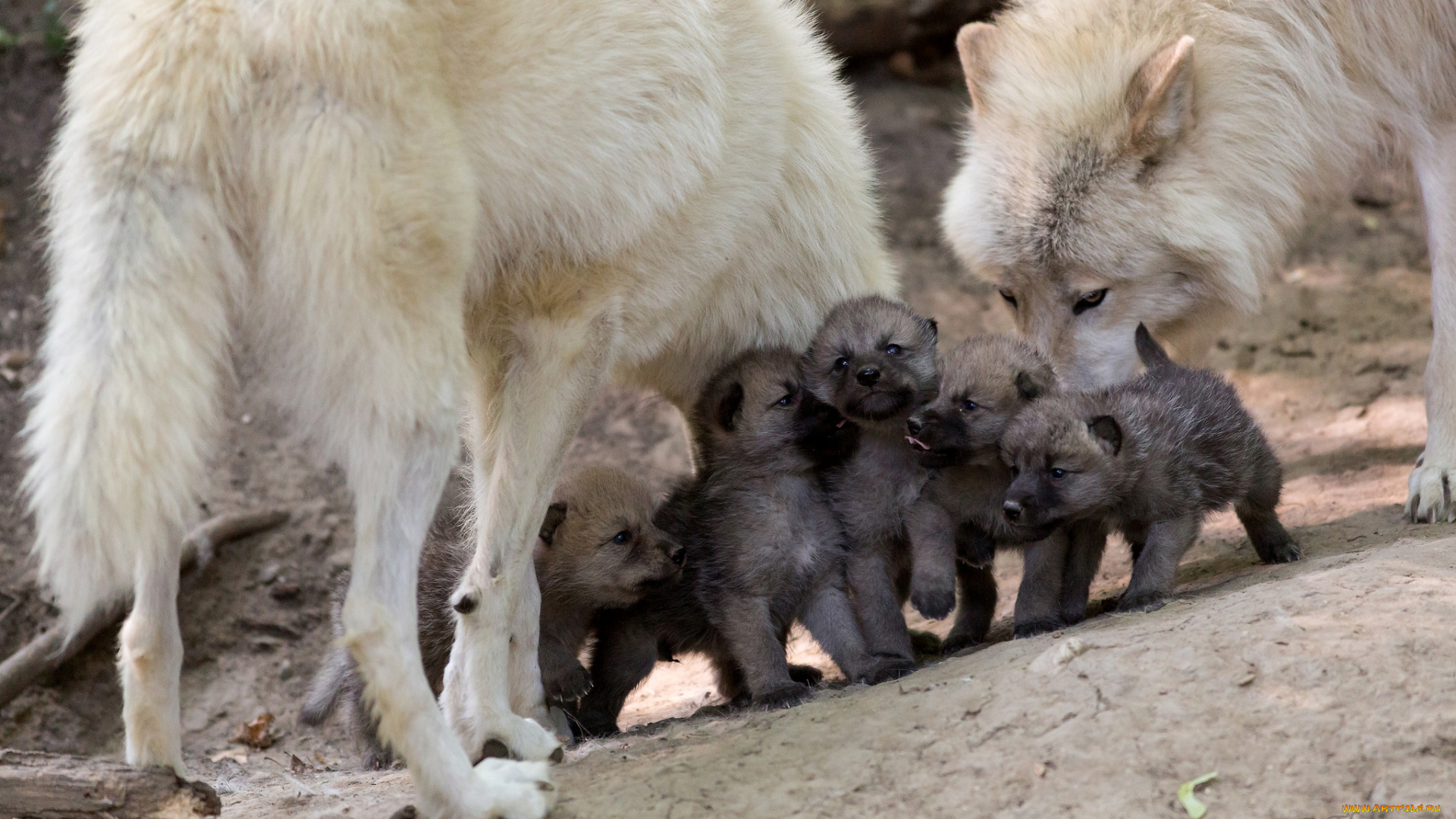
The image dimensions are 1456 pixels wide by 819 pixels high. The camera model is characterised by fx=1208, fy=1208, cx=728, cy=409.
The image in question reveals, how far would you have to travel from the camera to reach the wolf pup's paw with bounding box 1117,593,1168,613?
12.5ft

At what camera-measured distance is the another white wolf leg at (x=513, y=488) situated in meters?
3.50

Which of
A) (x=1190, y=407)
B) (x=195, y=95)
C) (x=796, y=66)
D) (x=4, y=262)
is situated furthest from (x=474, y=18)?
(x=4, y=262)

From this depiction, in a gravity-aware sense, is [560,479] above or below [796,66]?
below

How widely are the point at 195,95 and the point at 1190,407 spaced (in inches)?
126

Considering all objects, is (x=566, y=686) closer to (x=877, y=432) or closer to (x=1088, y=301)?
(x=877, y=432)

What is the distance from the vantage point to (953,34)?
9.74 metres

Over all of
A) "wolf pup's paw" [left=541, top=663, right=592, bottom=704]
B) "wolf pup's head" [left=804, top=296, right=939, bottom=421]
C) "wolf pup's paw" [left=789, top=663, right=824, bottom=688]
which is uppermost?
"wolf pup's head" [left=804, top=296, right=939, bottom=421]

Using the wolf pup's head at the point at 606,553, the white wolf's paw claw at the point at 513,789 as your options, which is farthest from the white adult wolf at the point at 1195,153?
the white wolf's paw claw at the point at 513,789

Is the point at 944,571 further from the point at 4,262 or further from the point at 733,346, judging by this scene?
the point at 4,262

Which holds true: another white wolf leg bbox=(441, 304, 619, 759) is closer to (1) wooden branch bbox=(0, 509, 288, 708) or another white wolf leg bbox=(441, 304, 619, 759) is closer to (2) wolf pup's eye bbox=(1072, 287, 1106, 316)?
(1) wooden branch bbox=(0, 509, 288, 708)

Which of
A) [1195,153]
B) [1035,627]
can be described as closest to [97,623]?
[1035,627]

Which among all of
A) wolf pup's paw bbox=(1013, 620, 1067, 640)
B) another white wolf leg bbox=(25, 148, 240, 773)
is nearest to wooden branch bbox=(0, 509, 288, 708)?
another white wolf leg bbox=(25, 148, 240, 773)

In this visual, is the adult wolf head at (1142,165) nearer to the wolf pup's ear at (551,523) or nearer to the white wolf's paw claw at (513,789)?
the wolf pup's ear at (551,523)

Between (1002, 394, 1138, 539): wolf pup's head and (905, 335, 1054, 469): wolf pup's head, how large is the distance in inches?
7.8
